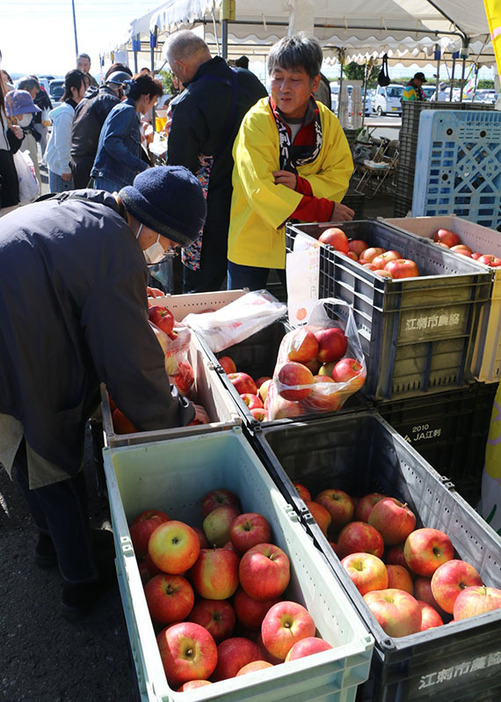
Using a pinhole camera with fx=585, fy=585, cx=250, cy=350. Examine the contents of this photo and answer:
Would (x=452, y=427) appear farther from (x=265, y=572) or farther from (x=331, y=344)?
(x=265, y=572)

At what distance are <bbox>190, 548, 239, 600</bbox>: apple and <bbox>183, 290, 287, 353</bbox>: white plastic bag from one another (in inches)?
55.0

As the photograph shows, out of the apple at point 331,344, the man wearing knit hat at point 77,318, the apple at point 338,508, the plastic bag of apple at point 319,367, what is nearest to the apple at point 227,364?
the plastic bag of apple at point 319,367

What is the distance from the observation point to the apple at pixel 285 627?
4.70ft

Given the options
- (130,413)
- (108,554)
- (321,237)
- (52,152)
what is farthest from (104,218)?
(52,152)

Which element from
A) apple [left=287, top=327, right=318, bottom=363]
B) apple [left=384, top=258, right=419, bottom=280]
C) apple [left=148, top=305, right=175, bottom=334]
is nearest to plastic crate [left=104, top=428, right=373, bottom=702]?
apple [left=287, top=327, right=318, bottom=363]

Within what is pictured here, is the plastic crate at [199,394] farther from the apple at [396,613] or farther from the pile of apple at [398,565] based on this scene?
the apple at [396,613]

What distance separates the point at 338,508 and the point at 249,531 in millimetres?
539

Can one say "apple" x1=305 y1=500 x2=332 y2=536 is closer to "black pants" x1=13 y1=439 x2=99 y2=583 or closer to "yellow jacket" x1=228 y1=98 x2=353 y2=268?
"black pants" x1=13 y1=439 x2=99 y2=583

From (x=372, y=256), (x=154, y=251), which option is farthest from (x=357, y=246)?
(x=154, y=251)

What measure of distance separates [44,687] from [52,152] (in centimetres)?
590

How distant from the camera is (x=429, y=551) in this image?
72.1 inches

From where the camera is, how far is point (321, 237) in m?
3.00

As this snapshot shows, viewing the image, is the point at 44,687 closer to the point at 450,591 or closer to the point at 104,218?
the point at 450,591

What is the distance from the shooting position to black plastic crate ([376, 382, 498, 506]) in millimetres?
2476
